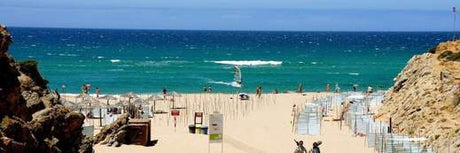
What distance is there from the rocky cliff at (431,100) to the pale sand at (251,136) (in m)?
2.19

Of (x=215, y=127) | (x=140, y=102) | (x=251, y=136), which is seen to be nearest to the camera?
(x=215, y=127)

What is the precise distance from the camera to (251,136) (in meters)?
Answer: 30.5

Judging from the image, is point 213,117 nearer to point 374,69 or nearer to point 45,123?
point 45,123

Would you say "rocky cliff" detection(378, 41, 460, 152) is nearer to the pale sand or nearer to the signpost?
the pale sand

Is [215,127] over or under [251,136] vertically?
over

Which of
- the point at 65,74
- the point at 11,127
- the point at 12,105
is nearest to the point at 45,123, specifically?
the point at 12,105

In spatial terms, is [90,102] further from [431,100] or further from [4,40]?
[4,40]

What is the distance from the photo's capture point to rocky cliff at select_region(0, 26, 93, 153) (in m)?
11.7

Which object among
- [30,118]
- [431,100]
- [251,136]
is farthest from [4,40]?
[431,100]

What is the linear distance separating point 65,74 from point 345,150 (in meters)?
48.3

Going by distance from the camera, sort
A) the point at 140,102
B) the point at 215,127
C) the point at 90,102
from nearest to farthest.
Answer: the point at 215,127 < the point at 90,102 < the point at 140,102

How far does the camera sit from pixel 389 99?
113 feet

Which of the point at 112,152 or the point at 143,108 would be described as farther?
the point at 143,108

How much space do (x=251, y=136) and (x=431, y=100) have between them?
24.9 feet
